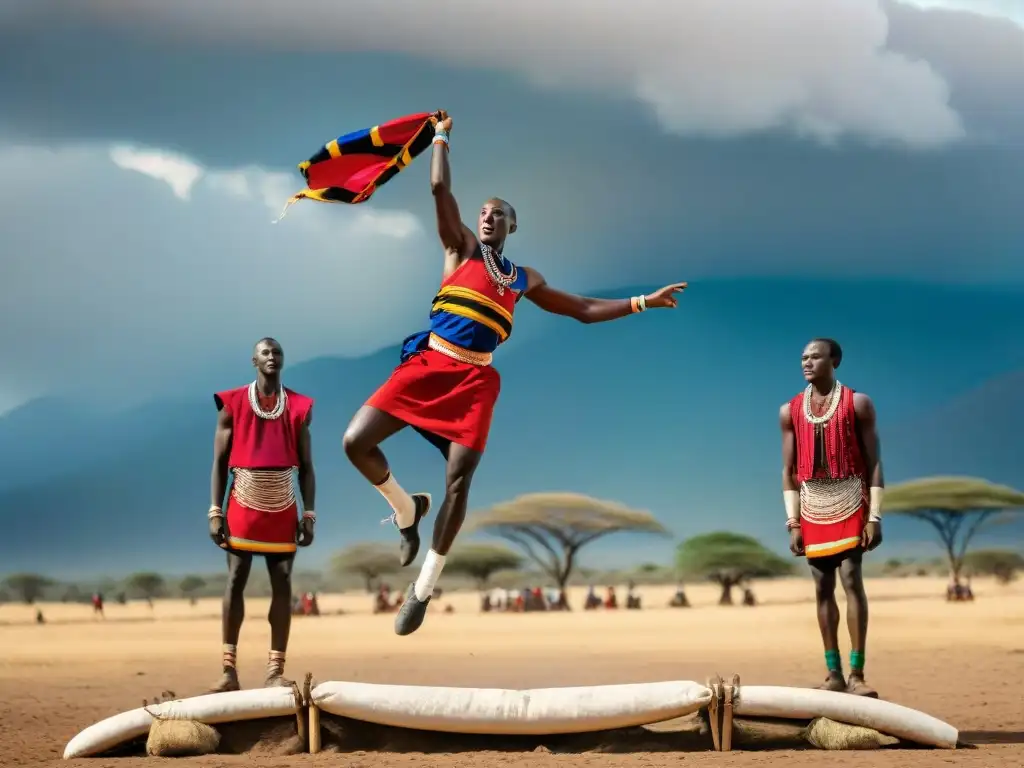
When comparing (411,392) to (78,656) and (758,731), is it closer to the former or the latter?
(758,731)

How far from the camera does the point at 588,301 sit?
26.3 ft

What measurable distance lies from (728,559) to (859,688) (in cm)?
4572

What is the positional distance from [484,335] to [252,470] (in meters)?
2.01

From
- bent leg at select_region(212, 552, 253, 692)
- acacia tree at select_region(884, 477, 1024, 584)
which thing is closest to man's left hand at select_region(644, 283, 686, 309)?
bent leg at select_region(212, 552, 253, 692)

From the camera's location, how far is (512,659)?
20875mm

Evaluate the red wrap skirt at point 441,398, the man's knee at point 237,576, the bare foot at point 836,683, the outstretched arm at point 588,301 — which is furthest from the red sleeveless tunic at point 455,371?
the bare foot at point 836,683

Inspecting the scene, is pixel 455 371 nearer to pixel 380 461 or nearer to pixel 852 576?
pixel 380 461

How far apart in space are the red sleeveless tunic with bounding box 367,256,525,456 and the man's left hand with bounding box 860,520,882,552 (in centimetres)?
253

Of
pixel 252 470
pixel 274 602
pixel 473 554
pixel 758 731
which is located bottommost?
pixel 758 731

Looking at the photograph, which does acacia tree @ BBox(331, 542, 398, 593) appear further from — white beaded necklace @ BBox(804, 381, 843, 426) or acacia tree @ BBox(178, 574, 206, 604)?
white beaded necklace @ BBox(804, 381, 843, 426)

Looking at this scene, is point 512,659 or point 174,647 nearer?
point 512,659

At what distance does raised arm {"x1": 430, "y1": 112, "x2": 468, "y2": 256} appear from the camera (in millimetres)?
7379

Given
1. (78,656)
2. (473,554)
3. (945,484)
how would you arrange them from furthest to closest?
1. (473,554)
2. (945,484)
3. (78,656)

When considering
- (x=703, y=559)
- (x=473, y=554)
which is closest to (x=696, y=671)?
(x=703, y=559)
